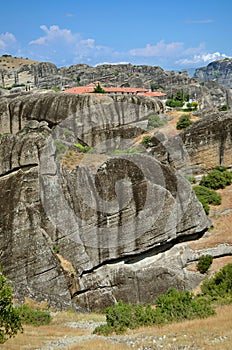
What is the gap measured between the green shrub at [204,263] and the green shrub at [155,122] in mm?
18751

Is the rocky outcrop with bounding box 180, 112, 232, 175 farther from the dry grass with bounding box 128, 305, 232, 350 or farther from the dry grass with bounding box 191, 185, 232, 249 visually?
the dry grass with bounding box 128, 305, 232, 350

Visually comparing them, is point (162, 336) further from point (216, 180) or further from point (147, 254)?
point (216, 180)

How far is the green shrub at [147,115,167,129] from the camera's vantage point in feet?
129

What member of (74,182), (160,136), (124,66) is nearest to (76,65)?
(124,66)

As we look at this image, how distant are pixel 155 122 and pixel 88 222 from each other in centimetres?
2166

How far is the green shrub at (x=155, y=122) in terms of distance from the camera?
39.3 m

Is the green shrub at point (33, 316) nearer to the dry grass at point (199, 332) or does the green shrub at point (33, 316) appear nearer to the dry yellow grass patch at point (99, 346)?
the dry yellow grass patch at point (99, 346)

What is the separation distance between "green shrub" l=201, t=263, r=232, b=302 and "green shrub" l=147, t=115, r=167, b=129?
21645 mm

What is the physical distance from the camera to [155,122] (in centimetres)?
3975

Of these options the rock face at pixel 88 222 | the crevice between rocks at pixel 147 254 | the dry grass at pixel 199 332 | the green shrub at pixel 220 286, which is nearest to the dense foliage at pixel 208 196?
the rock face at pixel 88 222

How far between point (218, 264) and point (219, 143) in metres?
13.3

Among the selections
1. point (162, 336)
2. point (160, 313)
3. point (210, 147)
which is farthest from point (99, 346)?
point (210, 147)

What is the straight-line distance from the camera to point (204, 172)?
108 feet

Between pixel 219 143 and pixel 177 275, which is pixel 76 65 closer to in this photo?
pixel 219 143
